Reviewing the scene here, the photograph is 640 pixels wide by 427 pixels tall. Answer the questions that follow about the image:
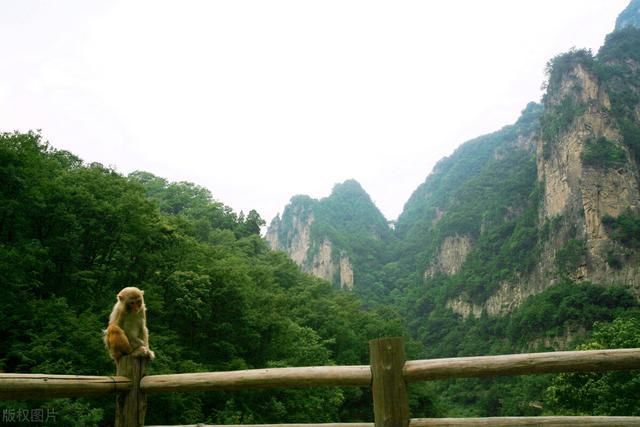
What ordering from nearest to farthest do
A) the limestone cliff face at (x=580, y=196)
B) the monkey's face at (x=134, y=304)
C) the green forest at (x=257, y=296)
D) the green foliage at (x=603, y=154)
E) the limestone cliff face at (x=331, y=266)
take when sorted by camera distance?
1. the monkey's face at (x=134, y=304)
2. the green forest at (x=257, y=296)
3. the limestone cliff face at (x=580, y=196)
4. the green foliage at (x=603, y=154)
5. the limestone cliff face at (x=331, y=266)

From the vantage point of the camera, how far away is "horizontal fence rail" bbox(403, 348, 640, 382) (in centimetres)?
228

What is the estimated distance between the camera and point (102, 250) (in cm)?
1703

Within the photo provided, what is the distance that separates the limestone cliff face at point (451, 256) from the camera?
93.2m

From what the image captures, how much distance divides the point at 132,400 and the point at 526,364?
7.80 feet

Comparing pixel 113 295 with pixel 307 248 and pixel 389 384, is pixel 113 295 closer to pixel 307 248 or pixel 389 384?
pixel 389 384

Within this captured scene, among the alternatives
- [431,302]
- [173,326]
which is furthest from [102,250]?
[431,302]

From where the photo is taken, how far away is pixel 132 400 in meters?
3.07

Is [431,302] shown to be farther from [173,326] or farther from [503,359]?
[503,359]

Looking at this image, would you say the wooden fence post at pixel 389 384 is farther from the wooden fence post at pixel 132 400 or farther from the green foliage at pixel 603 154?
the green foliage at pixel 603 154

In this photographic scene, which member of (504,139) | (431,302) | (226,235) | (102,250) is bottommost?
(431,302)

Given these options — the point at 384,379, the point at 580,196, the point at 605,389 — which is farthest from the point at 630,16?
the point at 384,379

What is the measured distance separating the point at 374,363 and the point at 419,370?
0.25 meters

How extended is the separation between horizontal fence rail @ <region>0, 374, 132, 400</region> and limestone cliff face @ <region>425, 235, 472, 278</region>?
307ft

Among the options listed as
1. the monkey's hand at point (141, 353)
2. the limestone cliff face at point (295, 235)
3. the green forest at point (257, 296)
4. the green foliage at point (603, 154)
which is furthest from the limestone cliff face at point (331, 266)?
the monkey's hand at point (141, 353)
